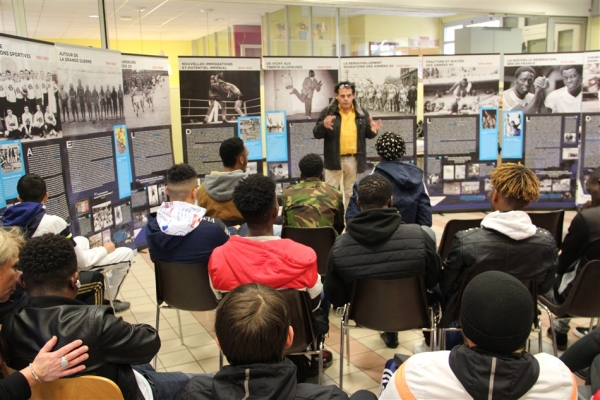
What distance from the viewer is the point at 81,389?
5.02ft

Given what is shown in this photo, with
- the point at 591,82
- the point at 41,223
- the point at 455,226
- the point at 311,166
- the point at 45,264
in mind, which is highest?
the point at 591,82

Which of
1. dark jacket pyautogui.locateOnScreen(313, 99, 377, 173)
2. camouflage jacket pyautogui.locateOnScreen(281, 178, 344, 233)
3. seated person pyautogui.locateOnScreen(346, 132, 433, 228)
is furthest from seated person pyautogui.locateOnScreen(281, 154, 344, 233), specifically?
dark jacket pyautogui.locateOnScreen(313, 99, 377, 173)

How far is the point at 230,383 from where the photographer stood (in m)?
1.31

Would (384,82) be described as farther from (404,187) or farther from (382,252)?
(382,252)

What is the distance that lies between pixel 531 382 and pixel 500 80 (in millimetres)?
6408

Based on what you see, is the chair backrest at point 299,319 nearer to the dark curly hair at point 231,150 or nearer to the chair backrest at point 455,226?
the chair backrest at point 455,226

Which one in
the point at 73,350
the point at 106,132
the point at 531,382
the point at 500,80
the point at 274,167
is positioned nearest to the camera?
the point at 531,382

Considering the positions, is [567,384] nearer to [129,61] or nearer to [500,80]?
[129,61]

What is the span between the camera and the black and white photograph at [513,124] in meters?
6.78

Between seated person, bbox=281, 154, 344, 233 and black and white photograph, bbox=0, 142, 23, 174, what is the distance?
6.46 ft

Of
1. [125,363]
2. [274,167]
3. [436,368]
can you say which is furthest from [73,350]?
[274,167]

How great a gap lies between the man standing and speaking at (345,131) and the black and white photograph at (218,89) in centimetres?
109

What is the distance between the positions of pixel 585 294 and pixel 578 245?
1.13ft

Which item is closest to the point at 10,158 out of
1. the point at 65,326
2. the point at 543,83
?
the point at 65,326
